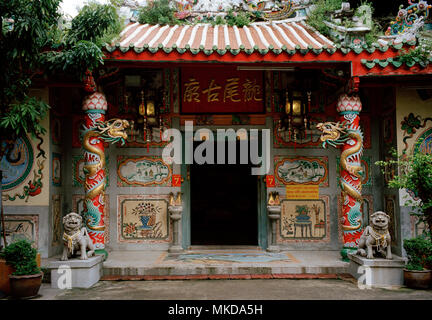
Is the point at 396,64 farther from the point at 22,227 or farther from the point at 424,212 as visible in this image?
the point at 22,227

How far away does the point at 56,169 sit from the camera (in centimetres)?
732

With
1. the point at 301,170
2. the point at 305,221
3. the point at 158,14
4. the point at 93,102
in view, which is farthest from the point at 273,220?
the point at 158,14

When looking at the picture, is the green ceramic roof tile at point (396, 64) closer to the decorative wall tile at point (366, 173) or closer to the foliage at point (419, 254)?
the decorative wall tile at point (366, 173)

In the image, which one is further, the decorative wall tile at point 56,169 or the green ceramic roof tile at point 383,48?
the decorative wall tile at point 56,169

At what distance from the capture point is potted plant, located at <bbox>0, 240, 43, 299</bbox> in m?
5.05

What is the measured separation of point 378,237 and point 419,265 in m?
0.62

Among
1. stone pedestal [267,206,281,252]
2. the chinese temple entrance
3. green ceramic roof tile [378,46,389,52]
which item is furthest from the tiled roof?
the chinese temple entrance

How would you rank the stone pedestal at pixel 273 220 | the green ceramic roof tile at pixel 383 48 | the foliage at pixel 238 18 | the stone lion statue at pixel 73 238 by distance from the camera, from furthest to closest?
the foliage at pixel 238 18 → the stone pedestal at pixel 273 220 → the green ceramic roof tile at pixel 383 48 → the stone lion statue at pixel 73 238

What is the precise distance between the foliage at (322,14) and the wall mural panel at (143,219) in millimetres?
4399

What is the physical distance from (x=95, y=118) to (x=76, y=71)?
0.88 metres

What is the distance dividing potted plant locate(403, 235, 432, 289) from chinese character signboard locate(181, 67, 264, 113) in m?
3.65

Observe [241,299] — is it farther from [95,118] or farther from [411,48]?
[411,48]

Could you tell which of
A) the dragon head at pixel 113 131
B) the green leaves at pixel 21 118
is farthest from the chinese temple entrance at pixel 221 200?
the green leaves at pixel 21 118

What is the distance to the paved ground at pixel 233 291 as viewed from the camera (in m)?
5.12
